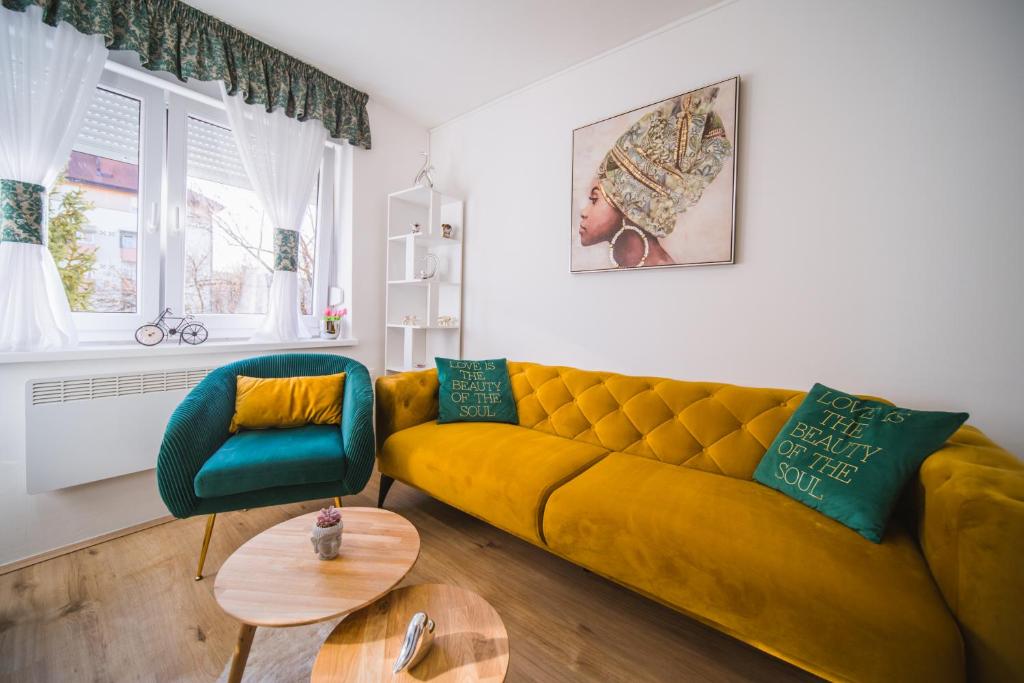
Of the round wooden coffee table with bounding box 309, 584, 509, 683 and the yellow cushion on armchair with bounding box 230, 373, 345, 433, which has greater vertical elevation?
the yellow cushion on armchair with bounding box 230, 373, 345, 433

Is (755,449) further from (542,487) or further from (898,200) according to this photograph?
(898,200)

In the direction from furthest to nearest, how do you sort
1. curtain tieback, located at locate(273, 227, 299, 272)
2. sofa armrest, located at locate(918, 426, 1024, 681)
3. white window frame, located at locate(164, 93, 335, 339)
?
curtain tieback, located at locate(273, 227, 299, 272), white window frame, located at locate(164, 93, 335, 339), sofa armrest, located at locate(918, 426, 1024, 681)

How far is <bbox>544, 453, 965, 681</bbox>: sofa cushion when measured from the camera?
2.94 feet

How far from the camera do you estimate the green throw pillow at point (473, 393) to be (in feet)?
7.39

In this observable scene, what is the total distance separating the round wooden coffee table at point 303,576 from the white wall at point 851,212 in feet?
5.34

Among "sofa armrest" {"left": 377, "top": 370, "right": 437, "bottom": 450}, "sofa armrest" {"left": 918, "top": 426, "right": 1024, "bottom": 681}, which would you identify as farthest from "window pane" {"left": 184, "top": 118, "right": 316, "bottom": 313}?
"sofa armrest" {"left": 918, "top": 426, "right": 1024, "bottom": 681}

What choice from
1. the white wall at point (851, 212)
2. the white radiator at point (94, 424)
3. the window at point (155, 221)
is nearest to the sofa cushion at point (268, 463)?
the white radiator at point (94, 424)

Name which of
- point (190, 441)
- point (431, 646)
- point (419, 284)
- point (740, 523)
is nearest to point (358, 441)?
point (190, 441)

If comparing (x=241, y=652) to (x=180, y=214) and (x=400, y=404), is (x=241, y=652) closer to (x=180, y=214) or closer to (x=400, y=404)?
(x=400, y=404)

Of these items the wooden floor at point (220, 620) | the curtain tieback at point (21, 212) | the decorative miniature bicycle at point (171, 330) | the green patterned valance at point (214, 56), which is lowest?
the wooden floor at point (220, 620)

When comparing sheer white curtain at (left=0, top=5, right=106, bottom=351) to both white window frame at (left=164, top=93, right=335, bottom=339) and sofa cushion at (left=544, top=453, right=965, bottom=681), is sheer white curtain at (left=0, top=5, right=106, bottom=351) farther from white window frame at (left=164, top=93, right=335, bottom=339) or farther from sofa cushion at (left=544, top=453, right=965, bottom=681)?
sofa cushion at (left=544, top=453, right=965, bottom=681)

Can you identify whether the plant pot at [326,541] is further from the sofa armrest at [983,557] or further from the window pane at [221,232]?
the window pane at [221,232]

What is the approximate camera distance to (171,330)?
90.0 inches

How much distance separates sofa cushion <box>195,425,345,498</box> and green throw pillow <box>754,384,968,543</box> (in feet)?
5.80
